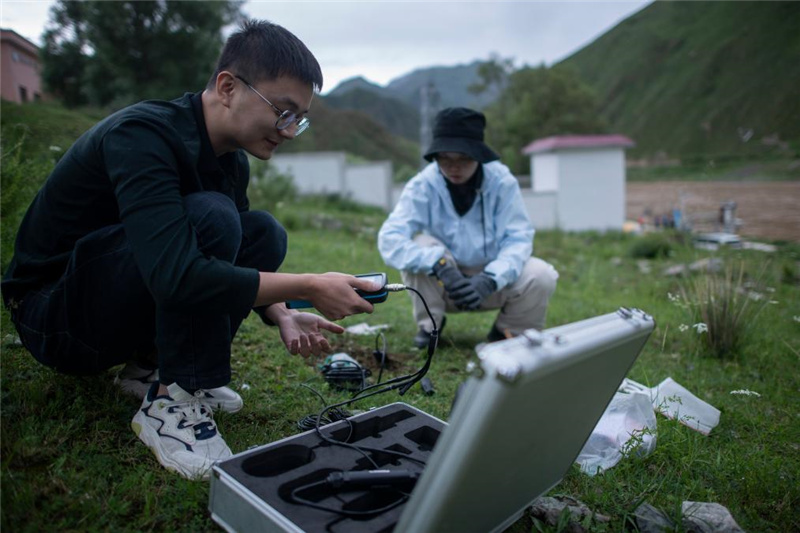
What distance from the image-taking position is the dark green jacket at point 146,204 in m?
1.39

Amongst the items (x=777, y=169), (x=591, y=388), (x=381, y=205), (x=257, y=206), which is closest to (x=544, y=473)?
(x=591, y=388)

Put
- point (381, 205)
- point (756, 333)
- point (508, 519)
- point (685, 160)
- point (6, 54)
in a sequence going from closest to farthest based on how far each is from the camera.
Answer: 1. point (508, 519)
2. point (6, 54)
3. point (756, 333)
4. point (381, 205)
5. point (685, 160)

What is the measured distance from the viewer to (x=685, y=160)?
1780 inches

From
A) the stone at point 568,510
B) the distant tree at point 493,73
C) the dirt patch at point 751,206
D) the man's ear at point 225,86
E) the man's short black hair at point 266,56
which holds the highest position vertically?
the distant tree at point 493,73

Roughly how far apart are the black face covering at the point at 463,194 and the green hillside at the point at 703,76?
339 centimetres

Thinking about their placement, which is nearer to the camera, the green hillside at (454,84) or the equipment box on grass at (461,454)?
the equipment box on grass at (461,454)

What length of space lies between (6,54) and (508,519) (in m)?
3.46

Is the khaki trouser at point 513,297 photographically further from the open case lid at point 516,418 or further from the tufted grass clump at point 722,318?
the open case lid at point 516,418

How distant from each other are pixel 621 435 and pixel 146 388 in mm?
1751

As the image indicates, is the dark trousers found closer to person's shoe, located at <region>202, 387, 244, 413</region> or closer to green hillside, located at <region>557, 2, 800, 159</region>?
person's shoe, located at <region>202, 387, 244, 413</region>

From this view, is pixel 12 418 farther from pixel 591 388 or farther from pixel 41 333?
pixel 591 388

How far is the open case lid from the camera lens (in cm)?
91

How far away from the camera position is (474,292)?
2967 mm

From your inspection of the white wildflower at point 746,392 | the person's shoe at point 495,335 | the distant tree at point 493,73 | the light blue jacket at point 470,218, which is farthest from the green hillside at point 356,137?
the white wildflower at point 746,392
